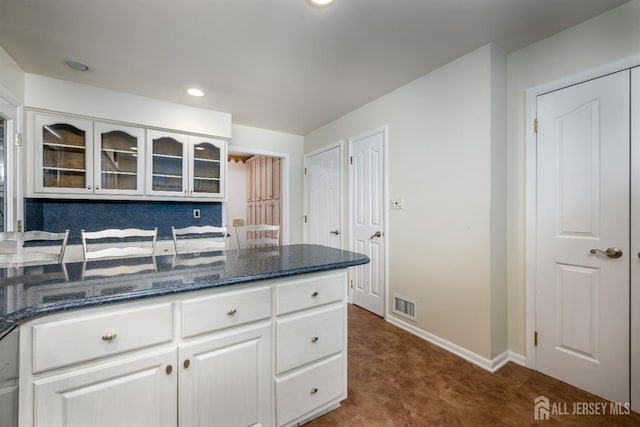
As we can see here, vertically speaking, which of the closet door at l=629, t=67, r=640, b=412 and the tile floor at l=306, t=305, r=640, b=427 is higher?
the closet door at l=629, t=67, r=640, b=412

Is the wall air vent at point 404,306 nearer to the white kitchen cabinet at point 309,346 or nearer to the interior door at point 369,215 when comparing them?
the interior door at point 369,215

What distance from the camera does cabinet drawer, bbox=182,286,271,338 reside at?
1.08 meters

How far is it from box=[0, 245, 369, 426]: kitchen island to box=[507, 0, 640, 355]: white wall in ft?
4.77

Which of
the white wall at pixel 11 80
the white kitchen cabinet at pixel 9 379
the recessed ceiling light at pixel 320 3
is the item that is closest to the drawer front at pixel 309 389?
the white kitchen cabinet at pixel 9 379

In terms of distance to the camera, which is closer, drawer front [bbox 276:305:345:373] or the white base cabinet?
the white base cabinet

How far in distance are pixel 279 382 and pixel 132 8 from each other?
227cm

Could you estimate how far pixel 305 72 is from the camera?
7.75 feet

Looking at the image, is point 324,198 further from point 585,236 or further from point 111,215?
point 585,236

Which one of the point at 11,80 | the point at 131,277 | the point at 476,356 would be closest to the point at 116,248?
the point at 131,277

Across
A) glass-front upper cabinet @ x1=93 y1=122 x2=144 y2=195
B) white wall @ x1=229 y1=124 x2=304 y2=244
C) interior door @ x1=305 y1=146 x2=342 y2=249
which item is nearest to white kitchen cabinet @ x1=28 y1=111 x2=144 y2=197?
glass-front upper cabinet @ x1=93 y1=122 x2=144 y2=195

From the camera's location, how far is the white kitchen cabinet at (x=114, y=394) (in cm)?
88

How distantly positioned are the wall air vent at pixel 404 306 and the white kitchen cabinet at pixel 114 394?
2.06m

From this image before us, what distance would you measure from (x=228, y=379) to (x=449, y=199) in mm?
1990

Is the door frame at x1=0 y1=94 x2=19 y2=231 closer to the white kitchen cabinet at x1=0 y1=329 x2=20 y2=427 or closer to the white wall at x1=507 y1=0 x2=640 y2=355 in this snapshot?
the white kitchen cabinet at x1=0 y1=329 x2=20 y2=427
